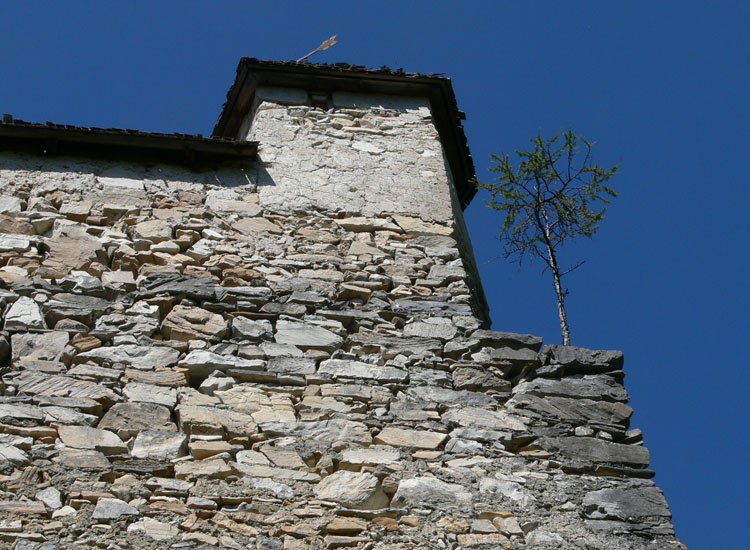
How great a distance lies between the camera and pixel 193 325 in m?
5.86

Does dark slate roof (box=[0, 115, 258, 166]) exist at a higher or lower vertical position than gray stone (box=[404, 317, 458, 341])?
higher

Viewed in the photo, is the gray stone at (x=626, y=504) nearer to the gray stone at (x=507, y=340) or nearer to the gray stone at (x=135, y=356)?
the gray stone at (x=507, y=340)

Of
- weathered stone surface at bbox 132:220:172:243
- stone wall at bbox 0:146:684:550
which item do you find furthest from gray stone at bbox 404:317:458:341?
weathered stone surface at bbox 132:220:172:243

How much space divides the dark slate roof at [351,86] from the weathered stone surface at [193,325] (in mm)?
2958

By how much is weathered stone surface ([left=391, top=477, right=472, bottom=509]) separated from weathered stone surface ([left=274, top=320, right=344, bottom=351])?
1.13 m

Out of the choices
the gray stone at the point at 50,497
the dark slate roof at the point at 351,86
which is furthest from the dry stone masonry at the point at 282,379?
the dark slate roof at the point at 351,86

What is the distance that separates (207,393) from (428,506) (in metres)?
1.32

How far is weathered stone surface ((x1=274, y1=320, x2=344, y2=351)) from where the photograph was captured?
5871mm

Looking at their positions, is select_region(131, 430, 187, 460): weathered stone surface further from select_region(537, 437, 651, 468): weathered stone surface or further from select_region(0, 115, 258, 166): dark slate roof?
select_region(0, 115, 258, 166): dark slate roof

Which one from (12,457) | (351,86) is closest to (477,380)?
(12,457)

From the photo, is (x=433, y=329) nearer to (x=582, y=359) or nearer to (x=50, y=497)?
(x=582, y=359)

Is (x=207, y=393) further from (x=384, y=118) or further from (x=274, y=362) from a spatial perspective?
(x=384, y=118)

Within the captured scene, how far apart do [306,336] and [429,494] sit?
4.46 ft

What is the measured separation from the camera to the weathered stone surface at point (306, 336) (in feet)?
19.3
